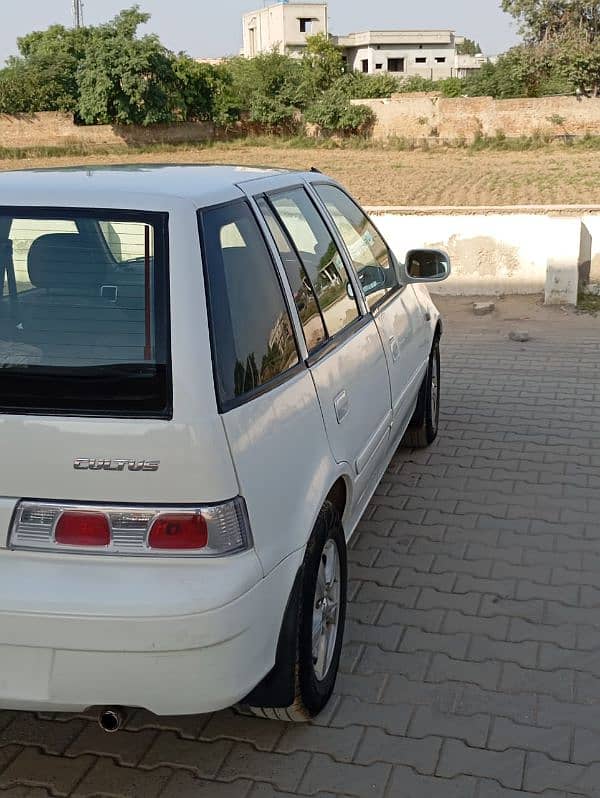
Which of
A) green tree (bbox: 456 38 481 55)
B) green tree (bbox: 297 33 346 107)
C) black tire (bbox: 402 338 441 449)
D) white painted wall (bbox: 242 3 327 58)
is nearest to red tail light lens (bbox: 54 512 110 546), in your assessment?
black tire (bbox: 402 338 441 449)

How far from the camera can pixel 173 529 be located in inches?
94.2

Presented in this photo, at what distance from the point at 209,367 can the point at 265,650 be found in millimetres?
823

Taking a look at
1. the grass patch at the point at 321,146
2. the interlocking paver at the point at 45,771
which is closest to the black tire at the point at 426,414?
the interlocking paver at the point at 45,771

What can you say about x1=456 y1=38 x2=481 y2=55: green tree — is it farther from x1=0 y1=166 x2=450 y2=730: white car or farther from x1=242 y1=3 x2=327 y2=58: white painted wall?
A: x1=0 y1=166 x2=450 y2=730: white car

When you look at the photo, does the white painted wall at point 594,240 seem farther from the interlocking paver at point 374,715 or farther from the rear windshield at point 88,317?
the rear windshield at point 88,317

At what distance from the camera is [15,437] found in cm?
241

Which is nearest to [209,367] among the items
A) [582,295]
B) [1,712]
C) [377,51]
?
[1,712]

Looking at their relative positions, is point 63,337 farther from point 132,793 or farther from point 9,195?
point 132,793

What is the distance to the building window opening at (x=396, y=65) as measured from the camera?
332 feet

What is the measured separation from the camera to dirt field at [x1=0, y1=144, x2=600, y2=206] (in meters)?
27.7

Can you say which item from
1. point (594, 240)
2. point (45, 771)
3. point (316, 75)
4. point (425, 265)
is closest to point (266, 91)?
point (316, 75)

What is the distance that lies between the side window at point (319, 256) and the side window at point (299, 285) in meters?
0.06

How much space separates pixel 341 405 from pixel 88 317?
3.67ft

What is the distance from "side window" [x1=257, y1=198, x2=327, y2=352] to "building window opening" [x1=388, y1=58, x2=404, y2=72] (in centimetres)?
10432
